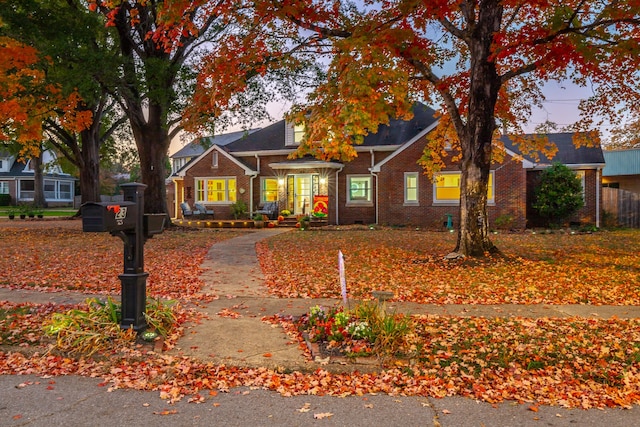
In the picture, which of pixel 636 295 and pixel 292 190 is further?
pixel 292 190

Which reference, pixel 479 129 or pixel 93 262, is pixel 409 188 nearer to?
pixel 479 129

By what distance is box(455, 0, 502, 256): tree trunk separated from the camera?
486 inches

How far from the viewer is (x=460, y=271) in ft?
36.9

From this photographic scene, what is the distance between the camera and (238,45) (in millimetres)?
15328

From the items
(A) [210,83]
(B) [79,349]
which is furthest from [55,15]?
(B) [79,349]

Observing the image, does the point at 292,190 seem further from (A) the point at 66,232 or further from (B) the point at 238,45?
(B) the point at 238,45

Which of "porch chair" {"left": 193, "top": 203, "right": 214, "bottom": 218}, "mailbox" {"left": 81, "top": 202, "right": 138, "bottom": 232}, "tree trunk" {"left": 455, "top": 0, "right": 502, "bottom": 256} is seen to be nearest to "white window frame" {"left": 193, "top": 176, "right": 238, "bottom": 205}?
"porch chair" {"left": 193, "top": 203, "right": 214, "bottom": 218}

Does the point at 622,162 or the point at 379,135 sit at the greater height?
the point at 379,135

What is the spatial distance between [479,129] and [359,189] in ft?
48.6

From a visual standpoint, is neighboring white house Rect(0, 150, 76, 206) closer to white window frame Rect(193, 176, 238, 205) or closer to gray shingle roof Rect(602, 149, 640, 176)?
white window frame Rect(193, 176, 238, 205)

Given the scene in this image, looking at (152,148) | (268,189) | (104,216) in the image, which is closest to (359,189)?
(268,189)

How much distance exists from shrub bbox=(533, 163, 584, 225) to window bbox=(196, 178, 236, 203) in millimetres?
16554

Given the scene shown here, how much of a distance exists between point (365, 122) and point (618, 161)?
96.0 feet

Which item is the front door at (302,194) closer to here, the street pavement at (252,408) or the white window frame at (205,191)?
the white window frame at (205,191)
